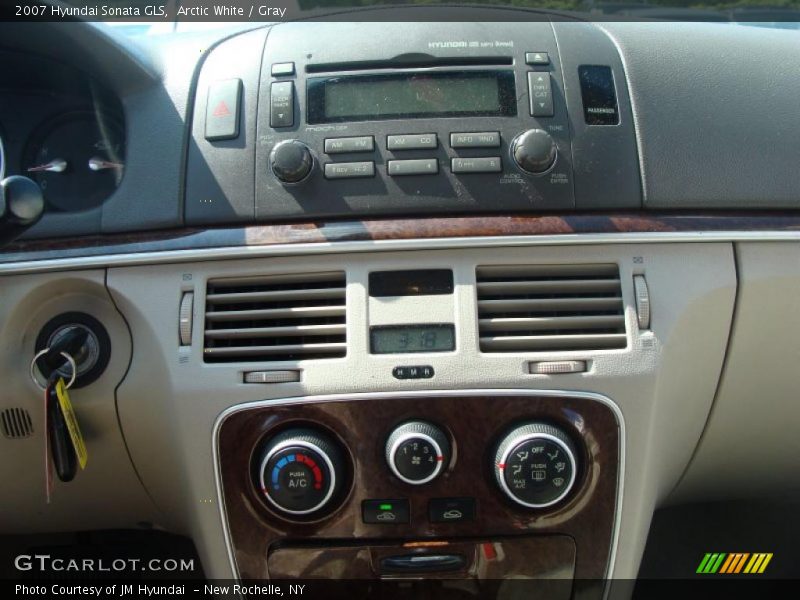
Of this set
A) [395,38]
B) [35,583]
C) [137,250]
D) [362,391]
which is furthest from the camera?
[35,583]

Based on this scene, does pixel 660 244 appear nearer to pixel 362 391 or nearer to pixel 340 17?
pixel 362 391

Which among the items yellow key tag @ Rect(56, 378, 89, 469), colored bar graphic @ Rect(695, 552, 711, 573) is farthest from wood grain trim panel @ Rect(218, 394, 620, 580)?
colored bar graphic @ Rect(695, 552, 711, 573)

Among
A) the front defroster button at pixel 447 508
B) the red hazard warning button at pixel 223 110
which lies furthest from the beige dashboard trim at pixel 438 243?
the front defroster button at pixel 447 508

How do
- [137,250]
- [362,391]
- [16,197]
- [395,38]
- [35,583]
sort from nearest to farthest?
[16,197] → [362,391] → [137,250] → [395,38] → [35,583]

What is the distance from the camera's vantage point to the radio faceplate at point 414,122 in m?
2.04

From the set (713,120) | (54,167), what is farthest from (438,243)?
(54,167)

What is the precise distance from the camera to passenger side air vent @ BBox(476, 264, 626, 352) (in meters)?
2.00

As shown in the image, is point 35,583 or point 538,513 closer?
point 538,513

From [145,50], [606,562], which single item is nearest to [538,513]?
[606,562]

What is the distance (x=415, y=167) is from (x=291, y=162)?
312mm

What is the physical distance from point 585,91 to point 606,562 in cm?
124

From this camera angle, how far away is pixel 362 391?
195cm

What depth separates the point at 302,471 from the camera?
1951mm

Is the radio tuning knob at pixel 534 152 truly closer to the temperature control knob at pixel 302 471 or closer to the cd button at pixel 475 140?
the cd button at pixel 475 140
